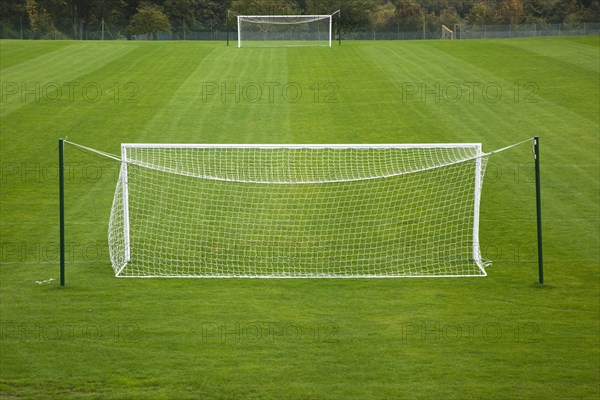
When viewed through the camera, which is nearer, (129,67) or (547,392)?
(547,392)

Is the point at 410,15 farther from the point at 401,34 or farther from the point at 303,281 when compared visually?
the point at 303,281

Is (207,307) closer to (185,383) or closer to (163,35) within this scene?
(185,383)

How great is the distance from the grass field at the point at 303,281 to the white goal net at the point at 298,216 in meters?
0.64

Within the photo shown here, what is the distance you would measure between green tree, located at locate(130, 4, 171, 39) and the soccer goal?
24047 millimetres

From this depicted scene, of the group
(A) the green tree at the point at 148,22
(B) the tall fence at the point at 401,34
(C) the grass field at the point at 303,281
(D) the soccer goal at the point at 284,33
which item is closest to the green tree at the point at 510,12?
(B) the tall fence at the point at 401,34

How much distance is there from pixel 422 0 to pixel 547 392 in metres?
81.3

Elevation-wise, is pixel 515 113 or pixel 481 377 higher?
pixel 515 113

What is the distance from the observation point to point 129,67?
114 ft

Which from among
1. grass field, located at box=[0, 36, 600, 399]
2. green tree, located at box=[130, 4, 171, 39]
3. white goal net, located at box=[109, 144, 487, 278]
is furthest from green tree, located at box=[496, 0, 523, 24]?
white goal net, located at box=[109, 144, 487, 278]

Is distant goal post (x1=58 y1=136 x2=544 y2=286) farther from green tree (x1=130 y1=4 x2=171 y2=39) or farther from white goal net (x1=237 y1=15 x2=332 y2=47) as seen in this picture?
green tree (x1=130 y1=4 x2=171 y2=39)

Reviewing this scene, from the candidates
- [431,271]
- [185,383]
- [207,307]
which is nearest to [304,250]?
[431,271]

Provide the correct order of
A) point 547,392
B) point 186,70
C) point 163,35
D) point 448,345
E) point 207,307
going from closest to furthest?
point 547,392 < point 448,345 < point 207,307 < point 186,70 < point 163,35

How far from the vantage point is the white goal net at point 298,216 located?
14609mm

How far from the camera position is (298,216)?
17344 mm
